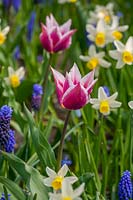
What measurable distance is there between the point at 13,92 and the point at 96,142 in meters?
0.78

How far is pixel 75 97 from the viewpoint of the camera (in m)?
2.06

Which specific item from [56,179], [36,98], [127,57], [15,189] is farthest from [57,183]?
[127,57]

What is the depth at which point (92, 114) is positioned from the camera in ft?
9.63

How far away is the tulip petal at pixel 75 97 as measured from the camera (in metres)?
2.06

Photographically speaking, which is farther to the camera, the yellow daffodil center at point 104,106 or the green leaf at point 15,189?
the yellow daffodil center at point 104,106

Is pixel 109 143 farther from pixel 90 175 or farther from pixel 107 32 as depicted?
pixel 90 175

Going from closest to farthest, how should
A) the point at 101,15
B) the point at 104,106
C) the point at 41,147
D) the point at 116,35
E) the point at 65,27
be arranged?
1. the point at 41,147
2. the point at 104,106
3. the point at 65,27
4. the point at 116,35
5. the point at 101,15

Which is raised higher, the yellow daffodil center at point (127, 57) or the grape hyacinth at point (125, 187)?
the yellow daffodil center at point (127, 57)

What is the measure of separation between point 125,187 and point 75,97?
→ 35 centimetres

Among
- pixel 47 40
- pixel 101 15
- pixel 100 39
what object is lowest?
pixel 47 40

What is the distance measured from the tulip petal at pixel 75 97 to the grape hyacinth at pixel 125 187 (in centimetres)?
28

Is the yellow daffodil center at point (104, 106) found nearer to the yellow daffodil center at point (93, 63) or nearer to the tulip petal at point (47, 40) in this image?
the tulip petal at point (47, 40)

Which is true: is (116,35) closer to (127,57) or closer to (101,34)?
(101,34)

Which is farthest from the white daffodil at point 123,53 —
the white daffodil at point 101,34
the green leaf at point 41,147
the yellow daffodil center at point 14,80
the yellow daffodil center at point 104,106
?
the green leaf at point 41,147
